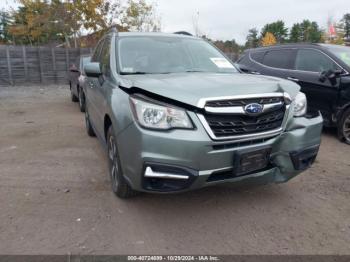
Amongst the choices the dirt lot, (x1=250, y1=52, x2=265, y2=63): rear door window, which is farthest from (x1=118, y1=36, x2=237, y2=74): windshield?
(x1=250, y1=52, x2=265, y2=63): rear door window

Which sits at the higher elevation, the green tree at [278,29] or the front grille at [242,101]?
the green tree at [278,29]

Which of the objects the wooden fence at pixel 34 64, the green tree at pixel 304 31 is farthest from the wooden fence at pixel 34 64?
the green tree at pixel 304 31

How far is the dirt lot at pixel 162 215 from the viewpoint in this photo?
2680mm

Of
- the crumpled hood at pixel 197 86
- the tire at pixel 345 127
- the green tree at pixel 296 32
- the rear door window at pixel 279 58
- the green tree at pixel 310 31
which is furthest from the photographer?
the green tree at pixel 296 32

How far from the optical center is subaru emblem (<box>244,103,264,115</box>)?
8.91 ft

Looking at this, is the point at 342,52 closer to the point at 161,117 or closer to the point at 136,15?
the point at 161,117

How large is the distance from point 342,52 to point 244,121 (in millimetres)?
4580

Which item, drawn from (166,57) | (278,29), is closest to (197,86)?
(166,57)

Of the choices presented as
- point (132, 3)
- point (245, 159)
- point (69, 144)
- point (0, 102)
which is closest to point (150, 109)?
point (245, 159)

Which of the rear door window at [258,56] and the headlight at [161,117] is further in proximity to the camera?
the rear door window at [258,56]

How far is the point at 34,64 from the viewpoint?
16703 millimetres

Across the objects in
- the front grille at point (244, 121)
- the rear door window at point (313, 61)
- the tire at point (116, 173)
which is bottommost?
the tire at point (116, 173)

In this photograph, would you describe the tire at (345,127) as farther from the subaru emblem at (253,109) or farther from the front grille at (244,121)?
the subaru emblem at (253,109)

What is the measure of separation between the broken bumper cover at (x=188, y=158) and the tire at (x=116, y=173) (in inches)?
11.7
